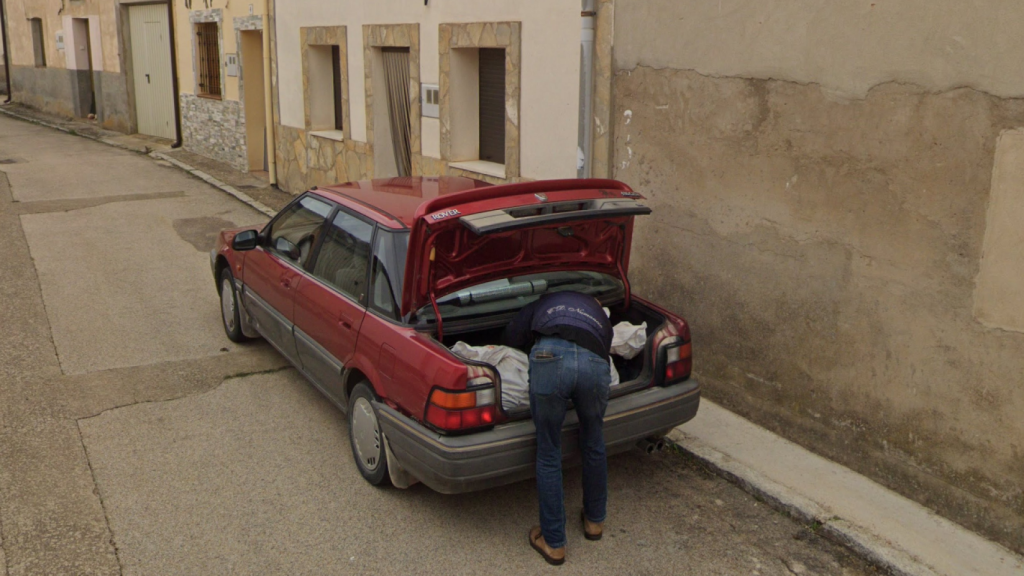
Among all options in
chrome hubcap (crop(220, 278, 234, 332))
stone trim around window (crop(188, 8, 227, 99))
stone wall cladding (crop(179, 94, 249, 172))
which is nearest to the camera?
chrome hubcap (crop(220, 278, 234, 332))

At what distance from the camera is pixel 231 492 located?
17.8 ft

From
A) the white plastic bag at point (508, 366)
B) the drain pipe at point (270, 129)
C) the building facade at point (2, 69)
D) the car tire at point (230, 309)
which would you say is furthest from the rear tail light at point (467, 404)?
the building facade at point (2, 69)

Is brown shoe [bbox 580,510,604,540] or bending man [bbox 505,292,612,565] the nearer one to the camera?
bending man [bbox 505,292,612,565]

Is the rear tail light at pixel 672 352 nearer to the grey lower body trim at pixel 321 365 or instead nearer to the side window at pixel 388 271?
the side window at pixel 388 271

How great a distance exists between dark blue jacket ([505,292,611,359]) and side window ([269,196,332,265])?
2.01 metres

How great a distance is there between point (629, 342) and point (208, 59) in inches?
583

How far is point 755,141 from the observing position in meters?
6.16

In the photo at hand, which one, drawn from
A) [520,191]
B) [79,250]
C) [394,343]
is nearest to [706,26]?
[520,191]


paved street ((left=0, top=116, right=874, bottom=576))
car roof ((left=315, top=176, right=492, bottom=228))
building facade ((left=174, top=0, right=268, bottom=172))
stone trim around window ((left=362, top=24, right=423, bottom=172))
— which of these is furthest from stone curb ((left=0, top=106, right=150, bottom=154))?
car roof ((left=315, top=176, right=492, bottom=228))

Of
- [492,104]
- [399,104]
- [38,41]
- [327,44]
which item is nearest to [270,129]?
[327,44]

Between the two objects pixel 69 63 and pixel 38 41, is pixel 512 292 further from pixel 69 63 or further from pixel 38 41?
pixel 38 41

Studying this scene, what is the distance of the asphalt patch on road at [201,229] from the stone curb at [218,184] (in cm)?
73

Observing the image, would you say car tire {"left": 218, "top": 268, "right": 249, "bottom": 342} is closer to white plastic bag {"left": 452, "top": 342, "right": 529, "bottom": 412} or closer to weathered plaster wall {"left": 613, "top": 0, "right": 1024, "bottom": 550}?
white plastic bag {"left": 452, "top": 342, "right": 529, "bottom": 412}

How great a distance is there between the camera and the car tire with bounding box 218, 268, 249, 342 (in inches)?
308
